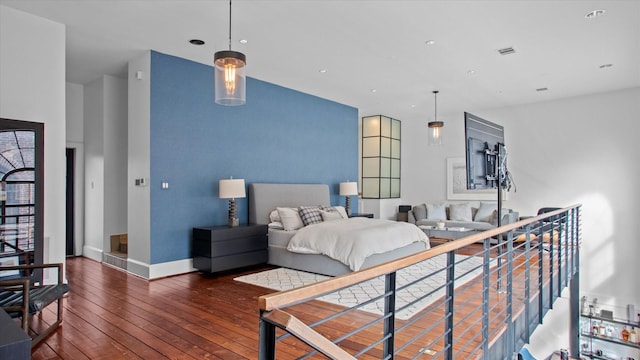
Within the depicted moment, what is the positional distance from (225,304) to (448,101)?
6202mm

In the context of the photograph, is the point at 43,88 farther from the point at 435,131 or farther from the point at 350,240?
the point at 435,131

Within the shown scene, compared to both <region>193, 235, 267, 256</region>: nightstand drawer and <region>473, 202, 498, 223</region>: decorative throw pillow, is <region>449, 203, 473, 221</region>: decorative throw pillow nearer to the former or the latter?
<region>473, 202, 498, 223</region>: decorative throw pillow

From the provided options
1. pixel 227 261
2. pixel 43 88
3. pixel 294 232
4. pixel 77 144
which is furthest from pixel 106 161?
pixel 294 232

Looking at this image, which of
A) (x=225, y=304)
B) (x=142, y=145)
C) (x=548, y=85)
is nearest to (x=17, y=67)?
(x=142, y=145)

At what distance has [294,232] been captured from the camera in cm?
538

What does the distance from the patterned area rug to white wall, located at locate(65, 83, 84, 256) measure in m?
3.46

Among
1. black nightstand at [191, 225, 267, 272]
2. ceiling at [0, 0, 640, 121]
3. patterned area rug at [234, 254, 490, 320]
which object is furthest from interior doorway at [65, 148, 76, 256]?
patterned area rug at [234, 254, 490, 320]

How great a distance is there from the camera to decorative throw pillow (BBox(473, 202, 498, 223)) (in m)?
7.91

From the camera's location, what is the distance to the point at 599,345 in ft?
22.1

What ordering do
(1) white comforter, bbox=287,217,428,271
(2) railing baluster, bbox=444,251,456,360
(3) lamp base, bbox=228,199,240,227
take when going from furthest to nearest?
(3) lamp base, bbox=228,199,240,227 → (1) white comforter, bbox=287,217,428,271 → (2) railing baluster, bbox=444,251,456,360

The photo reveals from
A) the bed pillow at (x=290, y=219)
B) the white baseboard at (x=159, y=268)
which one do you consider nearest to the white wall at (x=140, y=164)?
the white baseboard at (x=159, y=268)

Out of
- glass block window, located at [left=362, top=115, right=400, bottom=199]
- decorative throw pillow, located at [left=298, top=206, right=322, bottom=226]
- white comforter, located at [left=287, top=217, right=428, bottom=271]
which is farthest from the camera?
glass block window, located at [left=362, top=115, right=400, bottom=199]

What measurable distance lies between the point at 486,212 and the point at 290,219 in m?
4.69

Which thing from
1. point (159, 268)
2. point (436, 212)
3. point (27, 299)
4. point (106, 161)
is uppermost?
point (106, 161)
